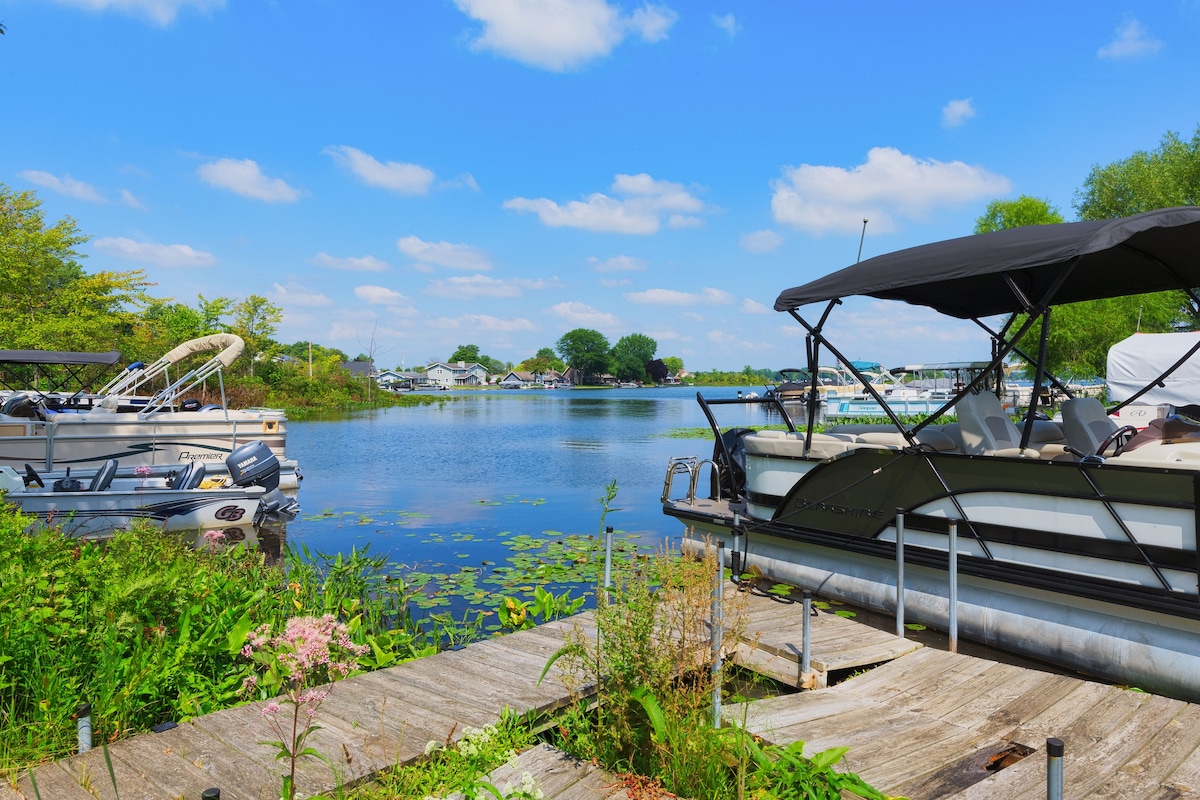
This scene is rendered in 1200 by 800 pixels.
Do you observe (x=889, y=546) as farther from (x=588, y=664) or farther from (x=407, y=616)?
(x=407, y=616)

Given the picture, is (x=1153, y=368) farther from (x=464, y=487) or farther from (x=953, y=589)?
(x=953, y=589)

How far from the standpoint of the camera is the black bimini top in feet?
18.1

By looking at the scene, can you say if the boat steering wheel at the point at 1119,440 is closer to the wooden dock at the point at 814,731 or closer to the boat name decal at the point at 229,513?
the wooden dock at the point at 814,731

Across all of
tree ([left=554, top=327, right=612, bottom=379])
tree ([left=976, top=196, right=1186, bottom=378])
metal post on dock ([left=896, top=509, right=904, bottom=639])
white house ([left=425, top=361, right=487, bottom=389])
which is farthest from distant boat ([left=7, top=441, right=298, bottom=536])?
tree ([left=554, top=327, right=612, bottom=379])

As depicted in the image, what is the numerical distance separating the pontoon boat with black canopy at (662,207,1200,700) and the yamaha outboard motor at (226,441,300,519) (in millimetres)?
7602

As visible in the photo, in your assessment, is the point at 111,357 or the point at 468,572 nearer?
the point at 468,572

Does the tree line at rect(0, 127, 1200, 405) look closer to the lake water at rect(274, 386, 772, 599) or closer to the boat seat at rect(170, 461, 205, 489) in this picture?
the lake water at rect(274, 386, 772, 599)

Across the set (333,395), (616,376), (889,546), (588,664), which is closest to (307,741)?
(588,664)

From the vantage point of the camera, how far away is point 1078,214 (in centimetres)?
3766

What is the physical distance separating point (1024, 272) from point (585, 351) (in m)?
176

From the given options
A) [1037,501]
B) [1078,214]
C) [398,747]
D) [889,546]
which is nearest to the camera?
[398,747]

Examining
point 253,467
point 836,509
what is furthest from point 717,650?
point 253,467

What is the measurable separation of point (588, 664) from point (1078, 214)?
4312 centimetres

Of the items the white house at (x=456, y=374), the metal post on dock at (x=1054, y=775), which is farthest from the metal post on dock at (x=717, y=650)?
the white house at (x=456, y=374)
